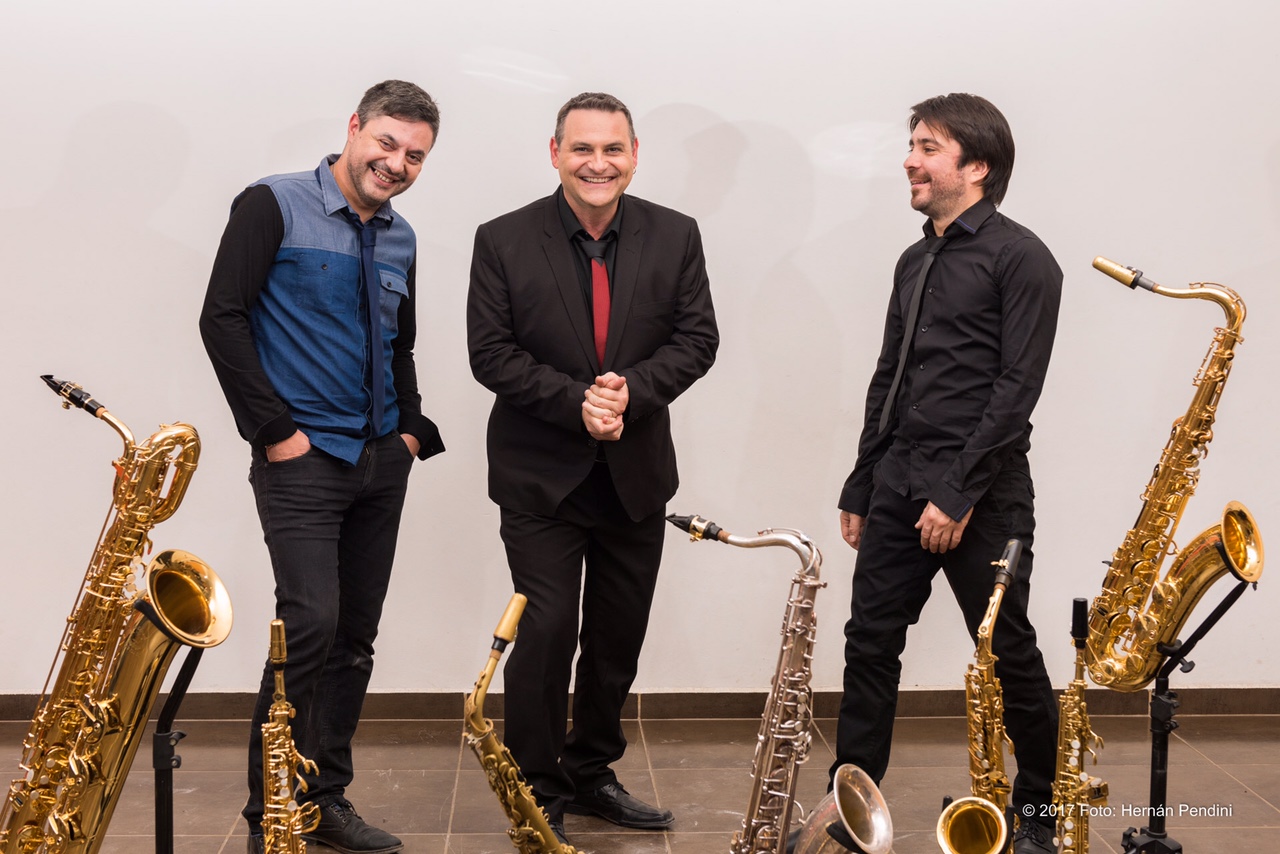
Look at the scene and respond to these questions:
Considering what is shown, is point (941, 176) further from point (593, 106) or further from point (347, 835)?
point (347, 835)

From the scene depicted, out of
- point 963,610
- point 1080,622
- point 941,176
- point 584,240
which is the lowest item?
point 963,610

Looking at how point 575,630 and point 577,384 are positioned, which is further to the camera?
point 575,630

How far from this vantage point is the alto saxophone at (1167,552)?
10.2 feet

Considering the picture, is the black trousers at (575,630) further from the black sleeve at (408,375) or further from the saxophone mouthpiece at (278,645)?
the saxophone mouthpiece at (278,645)

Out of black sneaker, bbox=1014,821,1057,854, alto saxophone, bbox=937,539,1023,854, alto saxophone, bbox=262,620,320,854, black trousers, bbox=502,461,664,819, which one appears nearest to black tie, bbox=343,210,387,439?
black trousers, bbox=502,461,664,819

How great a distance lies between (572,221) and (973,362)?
1.13 meters

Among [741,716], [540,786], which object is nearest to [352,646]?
[540,786]

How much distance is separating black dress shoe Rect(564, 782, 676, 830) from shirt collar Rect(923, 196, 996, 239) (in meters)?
1.80

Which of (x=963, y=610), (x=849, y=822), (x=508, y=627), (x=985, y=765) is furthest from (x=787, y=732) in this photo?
(x=963, y=610)

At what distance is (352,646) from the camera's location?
134 inches

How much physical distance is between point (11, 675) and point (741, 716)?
2.54 metres

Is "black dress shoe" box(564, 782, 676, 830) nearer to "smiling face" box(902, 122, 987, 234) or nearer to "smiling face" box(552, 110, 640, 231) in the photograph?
"smiling face" box(552, 110, 640, 231)

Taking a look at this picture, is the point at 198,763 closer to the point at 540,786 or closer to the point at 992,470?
the point at 540,786

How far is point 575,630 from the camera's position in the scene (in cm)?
336
